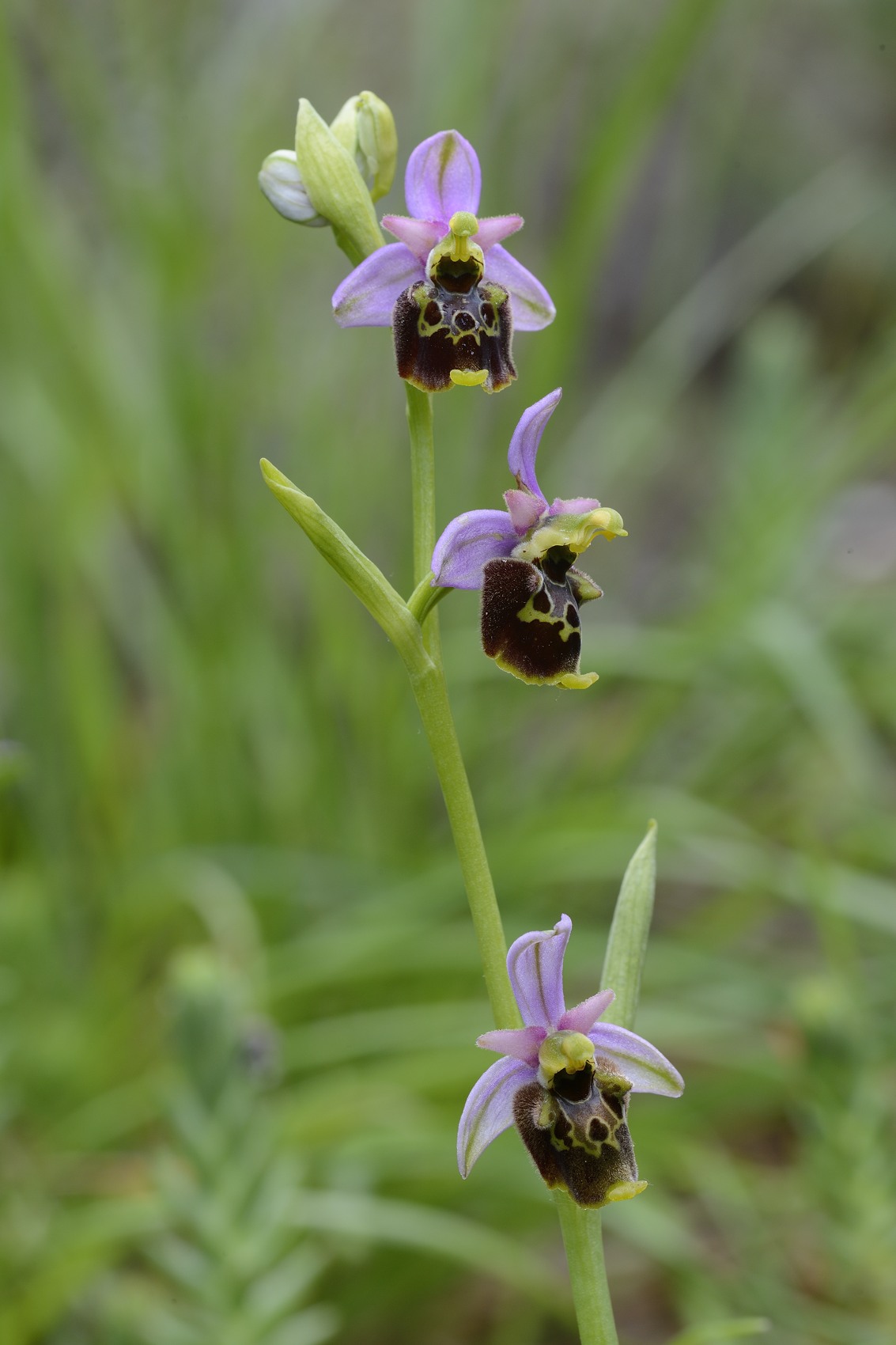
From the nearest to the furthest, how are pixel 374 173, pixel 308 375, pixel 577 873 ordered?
pixel 374 173 → pixel 577 873 → pixel 308 375

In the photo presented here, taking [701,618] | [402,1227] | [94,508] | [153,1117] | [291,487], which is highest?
[94,508]

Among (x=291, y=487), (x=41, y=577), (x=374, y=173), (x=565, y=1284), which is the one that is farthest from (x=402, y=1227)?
(x=41, y=577)

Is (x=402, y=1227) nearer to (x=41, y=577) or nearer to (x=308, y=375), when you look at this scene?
(x=41, y=577)

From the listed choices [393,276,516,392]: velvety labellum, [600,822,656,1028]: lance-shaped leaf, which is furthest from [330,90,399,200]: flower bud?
[600,822,656,1028]: lance-shaped leaf

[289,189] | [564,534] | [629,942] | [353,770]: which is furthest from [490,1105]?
[353,770]

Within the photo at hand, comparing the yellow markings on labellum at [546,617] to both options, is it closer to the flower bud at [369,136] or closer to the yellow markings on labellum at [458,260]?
the yellow markings on labellum at [458,260]

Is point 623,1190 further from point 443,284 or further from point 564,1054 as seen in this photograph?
point 443,284

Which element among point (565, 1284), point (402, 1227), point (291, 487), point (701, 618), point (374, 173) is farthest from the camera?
point (701, 618)
